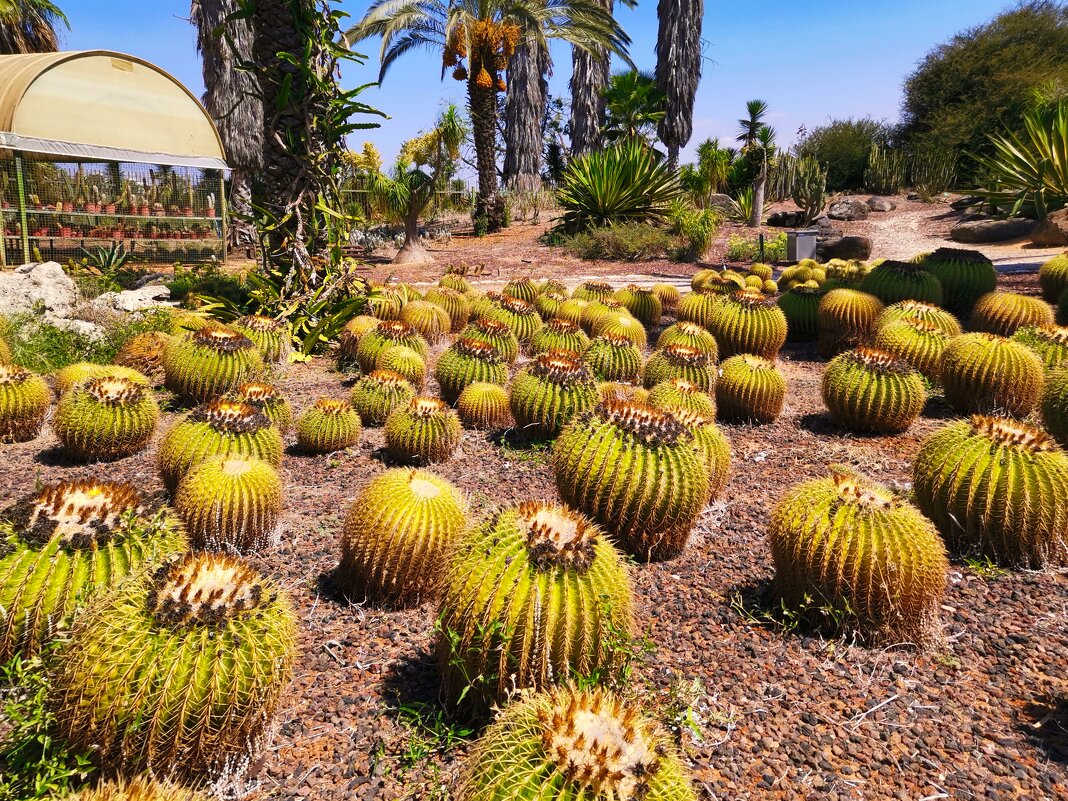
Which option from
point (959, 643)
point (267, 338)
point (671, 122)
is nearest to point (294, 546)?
point (959, 643)

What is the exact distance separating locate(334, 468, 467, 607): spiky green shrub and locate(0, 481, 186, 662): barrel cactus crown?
84 centimetres

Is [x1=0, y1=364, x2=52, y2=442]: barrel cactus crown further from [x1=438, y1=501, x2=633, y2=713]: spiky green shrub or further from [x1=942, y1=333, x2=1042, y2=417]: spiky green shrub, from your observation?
[x1=942, y1=333, x2=1042, y2=417]: spiky green shrub

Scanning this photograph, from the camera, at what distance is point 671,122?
102 ft

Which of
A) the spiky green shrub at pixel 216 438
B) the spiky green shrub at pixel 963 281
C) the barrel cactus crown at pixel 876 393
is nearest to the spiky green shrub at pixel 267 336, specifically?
the spiky green shrub at pixel 216 438

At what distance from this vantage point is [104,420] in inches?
201

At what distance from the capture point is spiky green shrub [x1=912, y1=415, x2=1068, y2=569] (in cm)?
387

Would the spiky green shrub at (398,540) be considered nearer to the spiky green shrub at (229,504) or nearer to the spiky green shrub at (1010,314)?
the spiky green shrub at (229,504)

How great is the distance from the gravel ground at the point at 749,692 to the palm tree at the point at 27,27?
22.4 metres

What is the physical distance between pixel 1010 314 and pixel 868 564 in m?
6.51

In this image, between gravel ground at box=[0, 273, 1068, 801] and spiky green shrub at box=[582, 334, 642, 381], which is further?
spiky green shrub at box=[582, 334, 642, 381]

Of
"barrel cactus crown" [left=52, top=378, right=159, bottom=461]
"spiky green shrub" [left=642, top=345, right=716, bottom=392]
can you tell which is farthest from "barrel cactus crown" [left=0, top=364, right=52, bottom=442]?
"spiky green shrub" [left=642, top=345, right=716, bottom=392]

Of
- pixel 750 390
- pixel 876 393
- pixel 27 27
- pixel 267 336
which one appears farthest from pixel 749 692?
pixel 27 27

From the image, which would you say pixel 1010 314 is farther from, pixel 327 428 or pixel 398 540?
pixel 398 540

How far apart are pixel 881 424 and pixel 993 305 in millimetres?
3460
